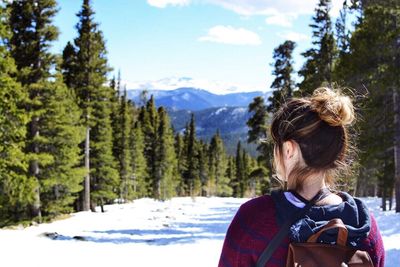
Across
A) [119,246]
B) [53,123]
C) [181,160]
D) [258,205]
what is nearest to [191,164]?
[181,160]

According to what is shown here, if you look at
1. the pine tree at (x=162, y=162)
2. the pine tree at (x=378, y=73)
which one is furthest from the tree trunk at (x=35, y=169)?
the pine tree at (x=162, y=162)

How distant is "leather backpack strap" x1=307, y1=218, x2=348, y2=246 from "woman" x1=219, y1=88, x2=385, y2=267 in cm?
2

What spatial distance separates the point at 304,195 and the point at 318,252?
1.06 feet

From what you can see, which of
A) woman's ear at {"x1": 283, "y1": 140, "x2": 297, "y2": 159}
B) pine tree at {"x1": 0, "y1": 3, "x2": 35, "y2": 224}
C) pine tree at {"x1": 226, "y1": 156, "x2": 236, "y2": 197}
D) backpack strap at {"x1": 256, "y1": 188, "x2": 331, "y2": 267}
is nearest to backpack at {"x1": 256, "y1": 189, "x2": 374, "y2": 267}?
backpack strap at {"x1": 256, "y1": 188, "x2": 331, "y2": 267}

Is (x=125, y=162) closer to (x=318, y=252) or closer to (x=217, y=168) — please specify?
(x=318, y=252)

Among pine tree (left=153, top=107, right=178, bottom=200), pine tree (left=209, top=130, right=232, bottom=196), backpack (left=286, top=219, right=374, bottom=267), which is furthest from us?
pine tree (left=209, top=130, right=232, bottom=196)

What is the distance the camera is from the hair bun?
6.90 feet

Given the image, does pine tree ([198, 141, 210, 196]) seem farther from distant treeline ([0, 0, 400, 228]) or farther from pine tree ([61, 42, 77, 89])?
pine tree ([61, 42, 77, 89])

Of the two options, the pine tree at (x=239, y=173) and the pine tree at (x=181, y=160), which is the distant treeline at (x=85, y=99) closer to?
the pine tree at (x=181, y=160)

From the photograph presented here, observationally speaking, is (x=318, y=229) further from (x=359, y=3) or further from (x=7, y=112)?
(x=359, y=3)

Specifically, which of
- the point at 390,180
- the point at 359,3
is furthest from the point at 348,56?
the point at 390,180

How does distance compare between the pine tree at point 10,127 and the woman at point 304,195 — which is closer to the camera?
the woman at point 304,195

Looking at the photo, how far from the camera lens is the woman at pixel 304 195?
6.64ft

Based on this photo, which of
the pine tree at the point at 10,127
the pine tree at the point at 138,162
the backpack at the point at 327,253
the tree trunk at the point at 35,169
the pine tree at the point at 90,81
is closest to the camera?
the backpack at the point at 327,253
